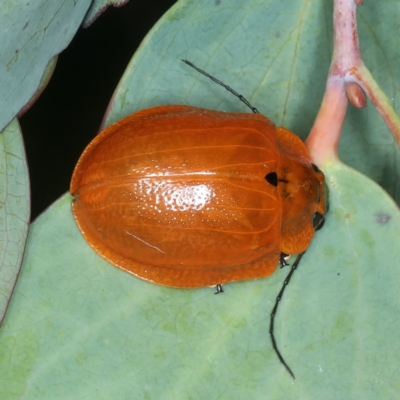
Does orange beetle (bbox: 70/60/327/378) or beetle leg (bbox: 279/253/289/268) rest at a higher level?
orange beetle (bbox: 70/60/327/378)

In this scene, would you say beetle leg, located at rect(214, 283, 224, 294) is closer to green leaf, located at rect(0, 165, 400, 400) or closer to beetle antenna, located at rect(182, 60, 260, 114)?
green leaf, located at rect(0, 165, 400, 400)

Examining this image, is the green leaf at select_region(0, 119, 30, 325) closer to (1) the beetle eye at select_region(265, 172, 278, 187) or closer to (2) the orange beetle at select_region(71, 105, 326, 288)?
(2) the orange beetle at select_region(71, 105, 326, 288)

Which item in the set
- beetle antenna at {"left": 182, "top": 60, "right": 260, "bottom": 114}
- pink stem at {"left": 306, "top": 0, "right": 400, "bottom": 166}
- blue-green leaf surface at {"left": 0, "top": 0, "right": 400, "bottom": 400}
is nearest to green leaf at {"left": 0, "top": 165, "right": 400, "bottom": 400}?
blue-green leaf surface at {"left": 0, "top": 0, "right": 400, "bottom": 400}

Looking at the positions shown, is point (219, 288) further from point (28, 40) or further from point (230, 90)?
point (28, 40)

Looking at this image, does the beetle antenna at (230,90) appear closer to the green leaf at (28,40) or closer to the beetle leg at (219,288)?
the green leaf at (28,40)

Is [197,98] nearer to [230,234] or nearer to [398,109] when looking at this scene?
[230,234]

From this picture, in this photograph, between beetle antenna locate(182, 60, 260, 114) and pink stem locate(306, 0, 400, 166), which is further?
beetle antenna locate(182, 60, 260, 114)

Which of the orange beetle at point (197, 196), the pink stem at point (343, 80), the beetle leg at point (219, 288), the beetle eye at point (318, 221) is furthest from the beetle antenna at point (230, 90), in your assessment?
the beetle leg at point (219, 288)

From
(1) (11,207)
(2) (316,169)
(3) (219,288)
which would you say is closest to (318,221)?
(2) (316,169)

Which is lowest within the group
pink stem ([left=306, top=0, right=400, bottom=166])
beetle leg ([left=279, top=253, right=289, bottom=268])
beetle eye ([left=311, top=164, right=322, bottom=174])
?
beetle leg ([left=279, top=253, right=289, bottom=268])
